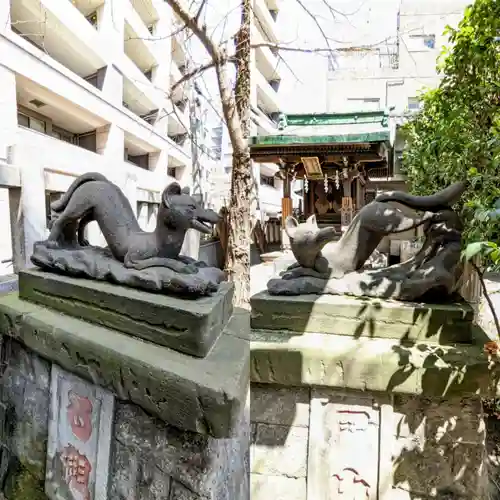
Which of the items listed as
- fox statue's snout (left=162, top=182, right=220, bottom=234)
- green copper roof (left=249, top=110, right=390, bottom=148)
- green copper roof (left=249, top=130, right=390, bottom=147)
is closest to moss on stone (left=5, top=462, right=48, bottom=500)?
fox statue's snout (left=162, top=182, right=220, bottom=234)

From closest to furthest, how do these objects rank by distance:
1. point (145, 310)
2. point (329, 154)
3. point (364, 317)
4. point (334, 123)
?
1. point (145, 310)
2. point (364, 317)
3. point (329, 154)
4. point (334, 123)

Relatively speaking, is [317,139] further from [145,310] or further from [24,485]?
[24,485]

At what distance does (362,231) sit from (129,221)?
156 cm

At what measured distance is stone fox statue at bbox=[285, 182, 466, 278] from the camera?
269 cm

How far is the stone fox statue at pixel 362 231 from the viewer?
2.69 meters

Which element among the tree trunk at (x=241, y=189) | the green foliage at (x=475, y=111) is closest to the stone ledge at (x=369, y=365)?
the green foliage at (x=475, y=111)

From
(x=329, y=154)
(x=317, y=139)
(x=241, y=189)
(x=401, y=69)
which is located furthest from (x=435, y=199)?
(x=401, y=69)

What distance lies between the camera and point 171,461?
210 centimetres

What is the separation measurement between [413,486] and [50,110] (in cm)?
1169

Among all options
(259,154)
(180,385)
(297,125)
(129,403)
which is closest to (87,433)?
(129,403)

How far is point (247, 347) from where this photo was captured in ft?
8.13

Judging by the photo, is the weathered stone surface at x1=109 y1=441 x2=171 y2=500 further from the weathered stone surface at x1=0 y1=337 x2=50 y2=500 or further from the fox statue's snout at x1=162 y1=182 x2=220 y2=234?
the fox statue's snout at x1=162 y1=182 x2=220 y2=234

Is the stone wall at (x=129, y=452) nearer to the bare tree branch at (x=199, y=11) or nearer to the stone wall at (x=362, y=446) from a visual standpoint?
the stone wall at (x=362, y=446)

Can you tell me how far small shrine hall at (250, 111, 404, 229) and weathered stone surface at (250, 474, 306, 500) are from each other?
7.53 meters
